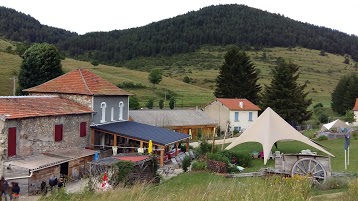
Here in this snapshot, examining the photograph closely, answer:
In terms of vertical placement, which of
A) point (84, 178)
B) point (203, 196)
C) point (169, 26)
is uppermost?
point (169, 26)

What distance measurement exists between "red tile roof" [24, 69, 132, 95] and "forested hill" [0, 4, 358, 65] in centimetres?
11026

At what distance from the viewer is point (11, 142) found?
20734mm

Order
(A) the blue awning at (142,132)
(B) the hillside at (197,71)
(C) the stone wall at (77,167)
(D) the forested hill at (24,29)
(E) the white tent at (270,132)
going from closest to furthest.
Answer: (C) the stone wall at (77,167)
(E) the white tent at (270,132)
(A) the blue awning at (142,132)
(B) the hillside at (197,71)
(D) the forested hill at (24,29)

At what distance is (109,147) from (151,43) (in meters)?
128

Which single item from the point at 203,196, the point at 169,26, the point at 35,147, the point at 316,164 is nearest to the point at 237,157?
the point at 316,164

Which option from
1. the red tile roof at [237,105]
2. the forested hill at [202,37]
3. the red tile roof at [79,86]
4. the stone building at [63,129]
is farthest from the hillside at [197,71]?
the stone building at [63,129]

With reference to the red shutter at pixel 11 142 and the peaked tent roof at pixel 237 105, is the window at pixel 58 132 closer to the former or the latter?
the red shutter at pixel 11 142

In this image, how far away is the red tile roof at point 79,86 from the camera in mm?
29297

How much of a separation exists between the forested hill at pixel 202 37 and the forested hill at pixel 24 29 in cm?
308

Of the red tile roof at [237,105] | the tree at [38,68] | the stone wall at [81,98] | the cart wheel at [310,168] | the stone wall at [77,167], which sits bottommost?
the stone wall at [77,167]

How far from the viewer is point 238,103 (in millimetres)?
49281

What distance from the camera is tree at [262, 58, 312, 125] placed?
48.3 metres

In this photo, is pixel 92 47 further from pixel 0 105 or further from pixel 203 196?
pixel 203 196

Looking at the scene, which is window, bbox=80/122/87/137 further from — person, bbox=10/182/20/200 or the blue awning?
person, bbox=10/182/20/200
